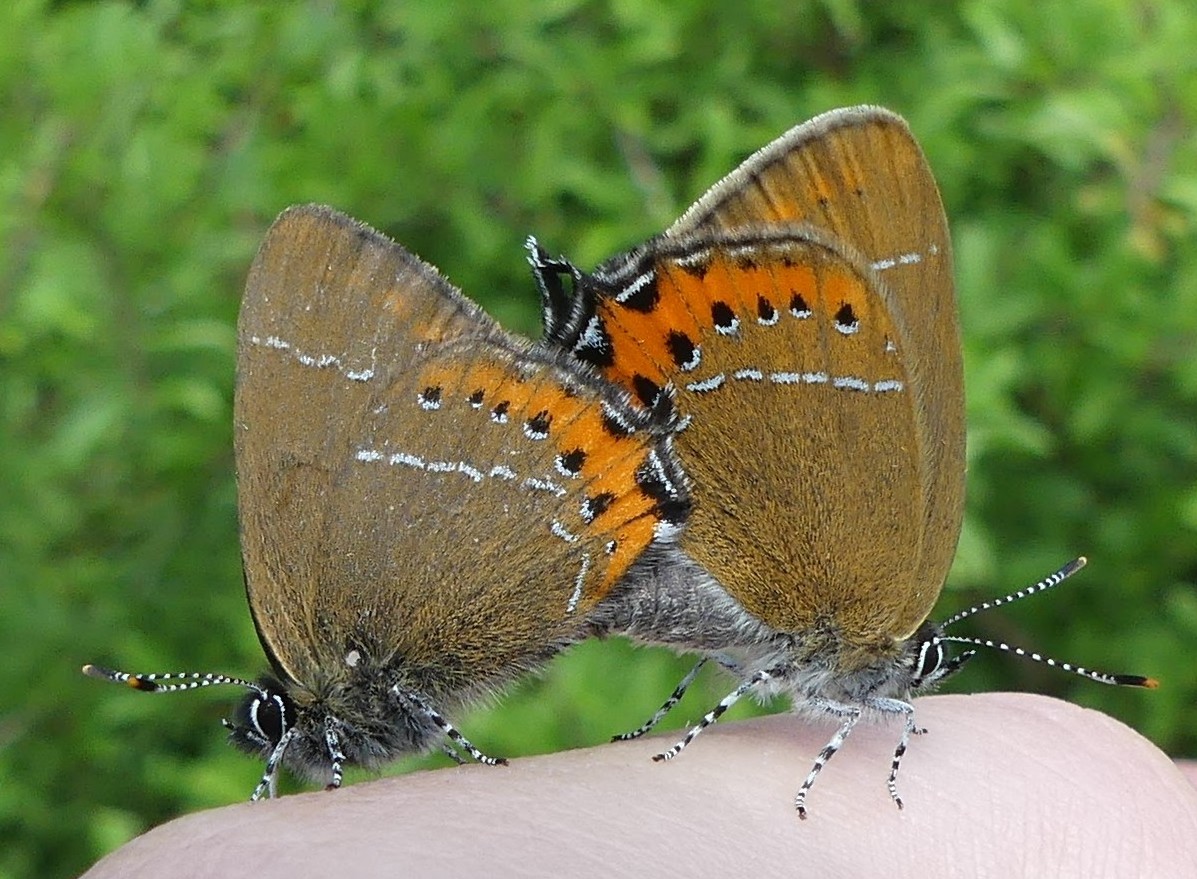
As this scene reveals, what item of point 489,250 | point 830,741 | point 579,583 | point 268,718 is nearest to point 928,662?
point 830,741

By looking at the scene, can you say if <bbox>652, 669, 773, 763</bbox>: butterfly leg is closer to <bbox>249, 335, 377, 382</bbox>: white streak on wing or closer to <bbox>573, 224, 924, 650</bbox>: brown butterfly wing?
<bbox>573, 224, 924, 650</bbox>: brown butterfly wing

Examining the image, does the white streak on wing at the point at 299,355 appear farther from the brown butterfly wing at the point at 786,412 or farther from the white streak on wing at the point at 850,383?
the white streak on wing at the point at 850,383

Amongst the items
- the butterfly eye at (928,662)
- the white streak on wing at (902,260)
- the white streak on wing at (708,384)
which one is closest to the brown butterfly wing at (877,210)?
the white streak on wing at (902,260)

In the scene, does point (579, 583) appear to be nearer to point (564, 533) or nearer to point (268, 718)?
point (564, 533)

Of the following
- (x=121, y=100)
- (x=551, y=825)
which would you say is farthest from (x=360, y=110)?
(x=551, y=825)

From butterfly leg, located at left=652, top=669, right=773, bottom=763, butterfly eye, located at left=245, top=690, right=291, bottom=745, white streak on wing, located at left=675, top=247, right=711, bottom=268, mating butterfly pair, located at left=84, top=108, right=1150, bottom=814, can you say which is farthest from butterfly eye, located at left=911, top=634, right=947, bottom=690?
butterfly eye, located at left=245, top=690, right=291, bottom=745

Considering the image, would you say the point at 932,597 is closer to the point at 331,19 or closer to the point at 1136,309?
the point at 1136,309
